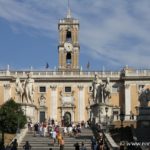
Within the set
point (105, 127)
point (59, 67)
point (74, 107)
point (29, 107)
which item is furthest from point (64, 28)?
point (105, 127)

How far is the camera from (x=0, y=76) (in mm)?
91750

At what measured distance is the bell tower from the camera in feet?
312

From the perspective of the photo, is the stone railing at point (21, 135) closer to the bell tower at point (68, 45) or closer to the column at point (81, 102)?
the column at point (81, 102)

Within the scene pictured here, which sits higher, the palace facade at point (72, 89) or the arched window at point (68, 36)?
the arched window at point (68, 36)

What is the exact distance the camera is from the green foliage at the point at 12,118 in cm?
5055

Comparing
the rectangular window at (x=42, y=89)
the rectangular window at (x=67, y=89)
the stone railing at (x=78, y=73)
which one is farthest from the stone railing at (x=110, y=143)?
the rectangular window at (x=42, y=89)

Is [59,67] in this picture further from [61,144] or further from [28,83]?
[61,144]

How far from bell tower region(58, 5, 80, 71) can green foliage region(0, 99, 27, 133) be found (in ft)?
137

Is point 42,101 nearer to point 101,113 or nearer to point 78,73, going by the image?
point 78,73

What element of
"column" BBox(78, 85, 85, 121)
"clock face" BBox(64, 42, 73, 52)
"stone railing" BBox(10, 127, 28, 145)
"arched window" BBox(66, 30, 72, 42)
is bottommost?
"stone railing" BBox(10, 127, 28, 145)

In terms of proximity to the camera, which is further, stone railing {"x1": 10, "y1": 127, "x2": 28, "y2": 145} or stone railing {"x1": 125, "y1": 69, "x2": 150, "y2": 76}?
stone railing {"x1": 125, "y1": 69, "x2": 150, "y2": 76}

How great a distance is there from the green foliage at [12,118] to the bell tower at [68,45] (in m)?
41.8

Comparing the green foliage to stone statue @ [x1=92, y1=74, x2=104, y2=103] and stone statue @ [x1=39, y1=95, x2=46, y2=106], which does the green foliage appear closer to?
stone statue @ [x1=92, y1=74, x2=104, y2=103]

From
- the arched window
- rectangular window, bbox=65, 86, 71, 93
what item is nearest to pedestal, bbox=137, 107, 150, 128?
rectangular window, bbox=65, 86, 71, 93
